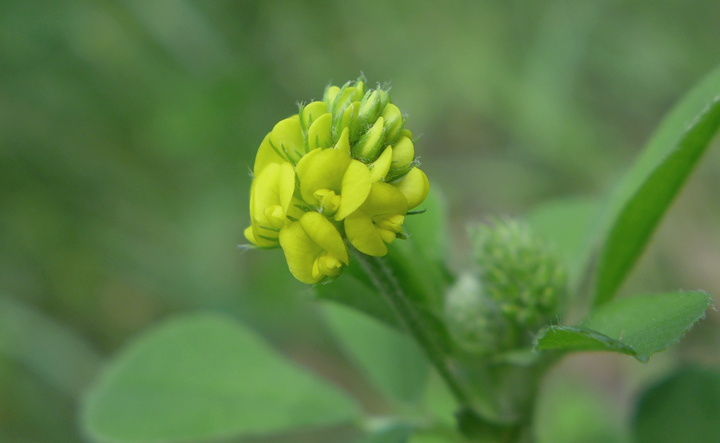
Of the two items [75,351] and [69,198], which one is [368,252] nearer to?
[75,351]

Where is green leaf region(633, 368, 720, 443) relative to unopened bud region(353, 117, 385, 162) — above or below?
below

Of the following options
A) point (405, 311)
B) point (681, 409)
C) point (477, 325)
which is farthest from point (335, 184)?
point (681, 409)

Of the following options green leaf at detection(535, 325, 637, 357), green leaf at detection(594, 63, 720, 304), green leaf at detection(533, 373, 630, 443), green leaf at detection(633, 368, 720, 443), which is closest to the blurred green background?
green leaf at detection(533, 373, 630, 443)

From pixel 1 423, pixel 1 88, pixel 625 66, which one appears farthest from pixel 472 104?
pixel 1 423

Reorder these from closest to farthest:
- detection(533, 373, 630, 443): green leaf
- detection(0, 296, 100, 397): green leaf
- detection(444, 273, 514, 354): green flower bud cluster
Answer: detection(444, 273, 514, 354): green flower bud cluster → detection(533, 373, 630, 443): green leaf → detection(0, 296, 100, 397): green leaf

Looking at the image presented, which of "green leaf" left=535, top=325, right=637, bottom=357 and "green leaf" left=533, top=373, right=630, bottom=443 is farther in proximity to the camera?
"green leaf" left=533, top=373, right=630, bottom=443

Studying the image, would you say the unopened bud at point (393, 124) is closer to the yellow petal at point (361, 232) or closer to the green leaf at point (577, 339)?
the yellow petal at point (361, 232)

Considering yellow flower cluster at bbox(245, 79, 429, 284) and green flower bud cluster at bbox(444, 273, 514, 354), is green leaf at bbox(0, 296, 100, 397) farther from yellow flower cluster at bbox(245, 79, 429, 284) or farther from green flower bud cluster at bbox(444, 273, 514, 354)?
yellow flower cluster at bbox(245, 79, 429, 284)
